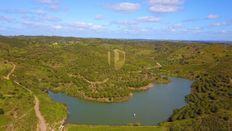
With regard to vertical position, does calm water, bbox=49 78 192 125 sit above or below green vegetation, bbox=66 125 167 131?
below

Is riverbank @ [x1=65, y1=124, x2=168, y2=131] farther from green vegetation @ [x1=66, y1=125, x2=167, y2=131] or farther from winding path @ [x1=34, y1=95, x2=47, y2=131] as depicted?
winding path @ [x1=34, y1=95, x2=47, y2=131]

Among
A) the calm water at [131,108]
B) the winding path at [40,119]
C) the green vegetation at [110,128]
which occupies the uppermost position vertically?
the winding path at [40,119]

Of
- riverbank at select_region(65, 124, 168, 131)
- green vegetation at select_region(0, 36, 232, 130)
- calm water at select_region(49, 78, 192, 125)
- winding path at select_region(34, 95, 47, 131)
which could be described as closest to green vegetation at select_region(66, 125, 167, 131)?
riverbank at select_region(65, 124, 168, 131)

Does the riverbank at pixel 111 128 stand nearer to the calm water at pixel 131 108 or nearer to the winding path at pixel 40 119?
the winding path at pixel 40 119

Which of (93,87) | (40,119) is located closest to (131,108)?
(93,87)

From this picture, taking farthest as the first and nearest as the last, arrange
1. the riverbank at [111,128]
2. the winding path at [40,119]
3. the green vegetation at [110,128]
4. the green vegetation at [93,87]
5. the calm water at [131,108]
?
the calm water at [131,108], the green vegetation at [93,87], the green vegetation at [110,128], the riverbank at [111,128], the winding path at [40,119]

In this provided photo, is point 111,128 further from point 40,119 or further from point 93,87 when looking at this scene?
point 93,87

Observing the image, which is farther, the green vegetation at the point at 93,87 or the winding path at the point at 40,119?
the green vegetation at the point at 93,87

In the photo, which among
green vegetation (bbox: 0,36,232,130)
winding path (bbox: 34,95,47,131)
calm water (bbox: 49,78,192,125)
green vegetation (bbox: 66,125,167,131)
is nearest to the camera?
winding path (bbox: 34,95,47,131)

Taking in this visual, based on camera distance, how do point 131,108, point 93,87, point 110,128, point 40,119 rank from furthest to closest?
point 93,87
point 131,108
point 40,119
point 110,128

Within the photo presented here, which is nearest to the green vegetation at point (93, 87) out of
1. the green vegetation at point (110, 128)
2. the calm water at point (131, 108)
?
the green vegetation at point (110, 128)
